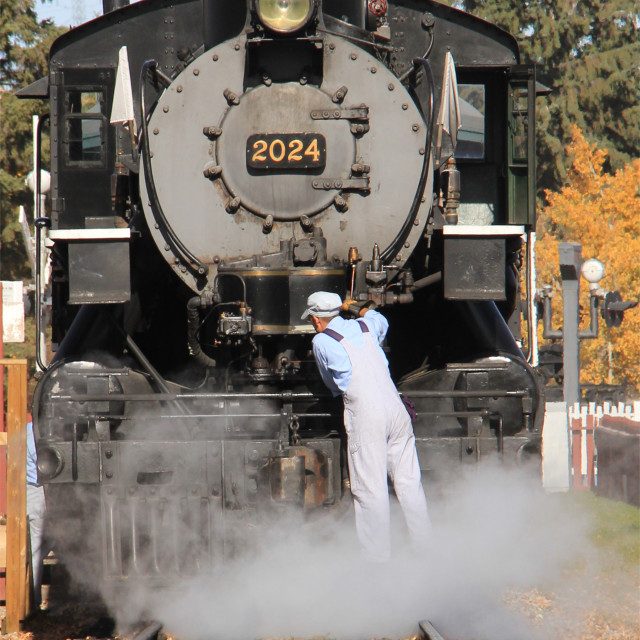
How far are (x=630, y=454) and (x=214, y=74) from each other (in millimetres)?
6736

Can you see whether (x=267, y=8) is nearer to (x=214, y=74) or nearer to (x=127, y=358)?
(x=214, y=74)

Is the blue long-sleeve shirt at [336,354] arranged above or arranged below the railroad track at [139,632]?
above

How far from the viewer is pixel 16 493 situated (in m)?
5.12

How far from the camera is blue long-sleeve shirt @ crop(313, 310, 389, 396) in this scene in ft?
15.0

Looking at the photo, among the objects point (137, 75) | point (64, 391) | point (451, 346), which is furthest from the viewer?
point (137, 75)

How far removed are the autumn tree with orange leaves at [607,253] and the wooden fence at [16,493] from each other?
52.1ft

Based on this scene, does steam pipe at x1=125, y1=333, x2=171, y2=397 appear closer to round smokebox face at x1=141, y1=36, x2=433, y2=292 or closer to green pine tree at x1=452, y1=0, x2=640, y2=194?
round smokebox face at x1=141, y1=36, x2=433, y2=292

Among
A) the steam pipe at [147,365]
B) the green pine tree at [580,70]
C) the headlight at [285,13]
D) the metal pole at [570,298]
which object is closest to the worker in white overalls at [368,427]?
the steam pipe at [147,365]

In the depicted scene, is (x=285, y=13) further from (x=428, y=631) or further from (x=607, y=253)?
(x=607, y=253)

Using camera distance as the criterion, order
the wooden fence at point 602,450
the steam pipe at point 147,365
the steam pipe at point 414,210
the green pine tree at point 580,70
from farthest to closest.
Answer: the green pine tree at point 580,70, the wooden fence at point 602,450, the steam pipe at point 147,365, the steam pipe at point 414,210

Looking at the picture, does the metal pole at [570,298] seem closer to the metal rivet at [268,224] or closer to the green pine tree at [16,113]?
the metal rivet at [268,224]

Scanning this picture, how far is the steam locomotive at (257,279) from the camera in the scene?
4.62 metres

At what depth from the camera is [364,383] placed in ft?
15.1

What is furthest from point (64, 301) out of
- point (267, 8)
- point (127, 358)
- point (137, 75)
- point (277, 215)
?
point (267, 8)
